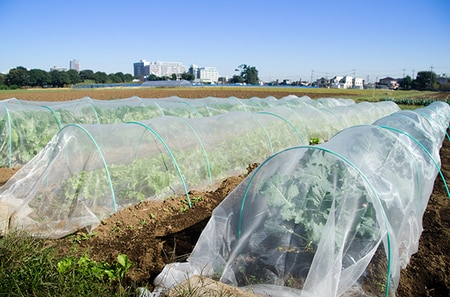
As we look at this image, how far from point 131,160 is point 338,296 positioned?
4253 mm

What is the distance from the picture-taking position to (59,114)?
1036cm

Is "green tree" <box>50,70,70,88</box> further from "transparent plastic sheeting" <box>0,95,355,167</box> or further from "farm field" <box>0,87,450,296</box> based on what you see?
"farm field" <box>0,87,450,296</box>

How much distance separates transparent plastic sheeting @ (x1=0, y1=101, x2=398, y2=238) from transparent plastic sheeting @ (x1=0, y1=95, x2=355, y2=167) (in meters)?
3.83

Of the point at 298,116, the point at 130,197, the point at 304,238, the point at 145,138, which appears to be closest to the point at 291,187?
the point at 304,238

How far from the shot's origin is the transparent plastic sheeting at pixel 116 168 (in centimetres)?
509

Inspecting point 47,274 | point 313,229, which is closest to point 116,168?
point 47,274

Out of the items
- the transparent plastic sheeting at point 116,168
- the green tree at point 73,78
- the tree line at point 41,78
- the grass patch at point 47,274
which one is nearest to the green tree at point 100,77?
the tree line at point 41,78

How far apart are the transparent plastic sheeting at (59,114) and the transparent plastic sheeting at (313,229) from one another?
24.5 ft

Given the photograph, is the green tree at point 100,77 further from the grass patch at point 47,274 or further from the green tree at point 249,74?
the grass patch at point 47,274

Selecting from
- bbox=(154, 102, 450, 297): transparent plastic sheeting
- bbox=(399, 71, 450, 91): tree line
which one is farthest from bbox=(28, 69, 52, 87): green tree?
bbox=(154, 102, 450, 297): transparent plastic sheeting

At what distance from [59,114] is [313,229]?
31.3 feet

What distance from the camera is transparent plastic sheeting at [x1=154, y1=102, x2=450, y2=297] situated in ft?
10.7

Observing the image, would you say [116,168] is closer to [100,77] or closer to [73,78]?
[73,78]

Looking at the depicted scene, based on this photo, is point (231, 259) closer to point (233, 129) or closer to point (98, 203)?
point (98, 203)
